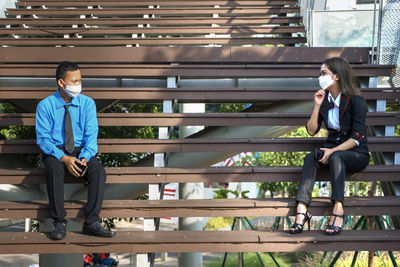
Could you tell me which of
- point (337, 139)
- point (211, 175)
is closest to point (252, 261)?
point (211, 175)

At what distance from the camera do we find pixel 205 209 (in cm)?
435

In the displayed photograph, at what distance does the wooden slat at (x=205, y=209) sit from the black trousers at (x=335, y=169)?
0.16 m

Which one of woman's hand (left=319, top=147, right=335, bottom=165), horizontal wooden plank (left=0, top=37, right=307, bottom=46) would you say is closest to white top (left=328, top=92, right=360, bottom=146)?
woman's hand (left=319, top=147, right=335, bottom=165)

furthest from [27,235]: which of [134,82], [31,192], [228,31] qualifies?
[228,31]

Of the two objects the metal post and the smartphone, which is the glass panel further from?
the metal post

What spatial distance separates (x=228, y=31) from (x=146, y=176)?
3.54 meters

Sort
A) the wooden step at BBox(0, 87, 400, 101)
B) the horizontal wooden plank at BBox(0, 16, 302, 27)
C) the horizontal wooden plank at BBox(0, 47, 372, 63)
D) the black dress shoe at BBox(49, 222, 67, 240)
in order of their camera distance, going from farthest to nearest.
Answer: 1. the horizontal wooden plank at BBox(0, 16, 302, 27)
2. the horizontal wooden plank at BBox(0, 47, 372, 63)
3. the wooden step at BBox(0, 87, 400, 101)
4. the black dress shoe at BBox(49, 222, 67, 240)

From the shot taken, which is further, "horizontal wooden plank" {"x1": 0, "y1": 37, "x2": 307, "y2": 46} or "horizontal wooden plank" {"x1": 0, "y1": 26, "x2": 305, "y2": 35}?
"horizontal wooden plank" {"x1": 0, "y1": 26, "x2": 305, "y2": 35}

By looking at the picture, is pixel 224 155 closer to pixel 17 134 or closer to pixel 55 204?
pixel 55 204

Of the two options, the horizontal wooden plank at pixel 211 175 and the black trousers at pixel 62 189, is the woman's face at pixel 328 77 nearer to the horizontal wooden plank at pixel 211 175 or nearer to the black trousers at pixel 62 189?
the horizontal wooden plank at pixel 211 175

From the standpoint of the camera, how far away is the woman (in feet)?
13.7

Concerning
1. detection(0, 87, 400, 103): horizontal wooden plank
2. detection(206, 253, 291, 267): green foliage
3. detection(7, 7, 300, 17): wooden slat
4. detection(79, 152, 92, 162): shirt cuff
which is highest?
detection(7, 7, 300, 17): wooden slat

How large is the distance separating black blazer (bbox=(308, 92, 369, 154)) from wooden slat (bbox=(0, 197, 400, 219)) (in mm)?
473

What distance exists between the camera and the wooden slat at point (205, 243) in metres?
4.05
